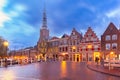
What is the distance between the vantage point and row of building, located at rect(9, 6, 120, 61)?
80625 millimetres

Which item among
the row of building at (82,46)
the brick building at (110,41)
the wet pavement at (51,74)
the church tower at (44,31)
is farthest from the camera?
the church tower at (44,31)

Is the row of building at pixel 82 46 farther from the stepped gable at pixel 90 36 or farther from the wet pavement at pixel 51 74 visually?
the wet pavement at pixel 51 74

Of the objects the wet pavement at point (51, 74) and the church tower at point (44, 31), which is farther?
the church tower at point (44, 31)

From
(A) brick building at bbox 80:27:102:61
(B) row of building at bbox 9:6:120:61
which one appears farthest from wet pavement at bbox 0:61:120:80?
(A) brick building at bbox 80:27:102:61

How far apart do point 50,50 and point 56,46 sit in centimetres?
454

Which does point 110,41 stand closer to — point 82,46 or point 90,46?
point 90,46

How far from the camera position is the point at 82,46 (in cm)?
9106

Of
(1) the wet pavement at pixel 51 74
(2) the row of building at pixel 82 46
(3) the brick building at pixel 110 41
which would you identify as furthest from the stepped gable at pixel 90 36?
(1) the wet pavement at pixel 51 74

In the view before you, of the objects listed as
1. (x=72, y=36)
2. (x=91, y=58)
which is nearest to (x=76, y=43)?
(x=72, y=36)

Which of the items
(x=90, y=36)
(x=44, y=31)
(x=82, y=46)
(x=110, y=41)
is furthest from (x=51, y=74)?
(x=44, y=31)

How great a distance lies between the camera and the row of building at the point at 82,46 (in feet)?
265

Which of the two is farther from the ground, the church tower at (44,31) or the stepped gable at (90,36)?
the church tower at (44,31)

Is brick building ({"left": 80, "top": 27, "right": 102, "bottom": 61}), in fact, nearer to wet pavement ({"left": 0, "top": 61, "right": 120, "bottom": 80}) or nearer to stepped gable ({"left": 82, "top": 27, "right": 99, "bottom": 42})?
stepped gable ({"left": 82, "top": 27, "right": 99, "bottom": 42})

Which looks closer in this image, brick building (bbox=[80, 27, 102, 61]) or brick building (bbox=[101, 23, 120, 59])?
brick building (bbox=[101, 23, 120, 59])
